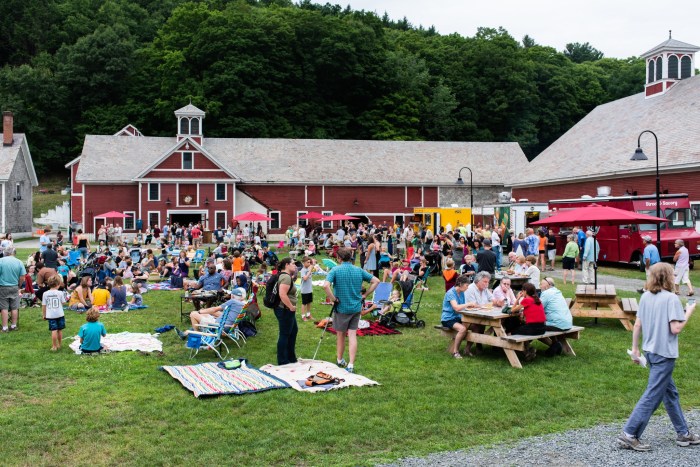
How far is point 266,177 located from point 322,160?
186 inches

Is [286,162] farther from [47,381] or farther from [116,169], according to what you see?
[47,381]

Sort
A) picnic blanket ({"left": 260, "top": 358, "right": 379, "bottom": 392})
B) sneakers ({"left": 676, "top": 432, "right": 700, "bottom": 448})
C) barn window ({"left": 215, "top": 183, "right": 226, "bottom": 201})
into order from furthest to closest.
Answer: barn window ({"left": 215, "top": 183, "right": 226, "bottom": 201})
picnic blanket ({"left": 260, "top": 358, "right": 379, "bottom": 392})
sneakers ({"left": 676, "top": 432, "right": 700, "bottom": 448})

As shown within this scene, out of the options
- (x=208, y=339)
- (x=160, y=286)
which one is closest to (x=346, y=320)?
(x=208, y=339)

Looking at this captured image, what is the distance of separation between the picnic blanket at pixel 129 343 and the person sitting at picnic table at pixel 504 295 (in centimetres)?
587

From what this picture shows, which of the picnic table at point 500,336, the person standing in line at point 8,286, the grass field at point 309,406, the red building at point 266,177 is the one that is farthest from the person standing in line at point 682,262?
the red building at point 266,177

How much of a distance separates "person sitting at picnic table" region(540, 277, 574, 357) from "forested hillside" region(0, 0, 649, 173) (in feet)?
180

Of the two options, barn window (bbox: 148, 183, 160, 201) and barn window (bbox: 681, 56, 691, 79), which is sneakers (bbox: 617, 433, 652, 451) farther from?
barn window (bbox: 148, 183, 160, 201)

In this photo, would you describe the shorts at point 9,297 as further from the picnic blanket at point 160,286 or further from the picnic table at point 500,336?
the picnic table at point 500,336

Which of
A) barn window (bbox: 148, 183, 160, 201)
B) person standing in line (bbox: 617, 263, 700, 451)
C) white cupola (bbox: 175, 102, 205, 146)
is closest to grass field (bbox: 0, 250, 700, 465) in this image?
person standing in line (bbox: 617, 263, 700, 451)

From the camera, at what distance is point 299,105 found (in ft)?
223

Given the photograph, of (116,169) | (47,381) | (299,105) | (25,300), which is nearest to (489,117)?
(299,105)

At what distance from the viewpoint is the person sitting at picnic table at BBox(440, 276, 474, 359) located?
34.6 feet

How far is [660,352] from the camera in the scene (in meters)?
6.38

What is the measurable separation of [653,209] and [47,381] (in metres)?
21.6
